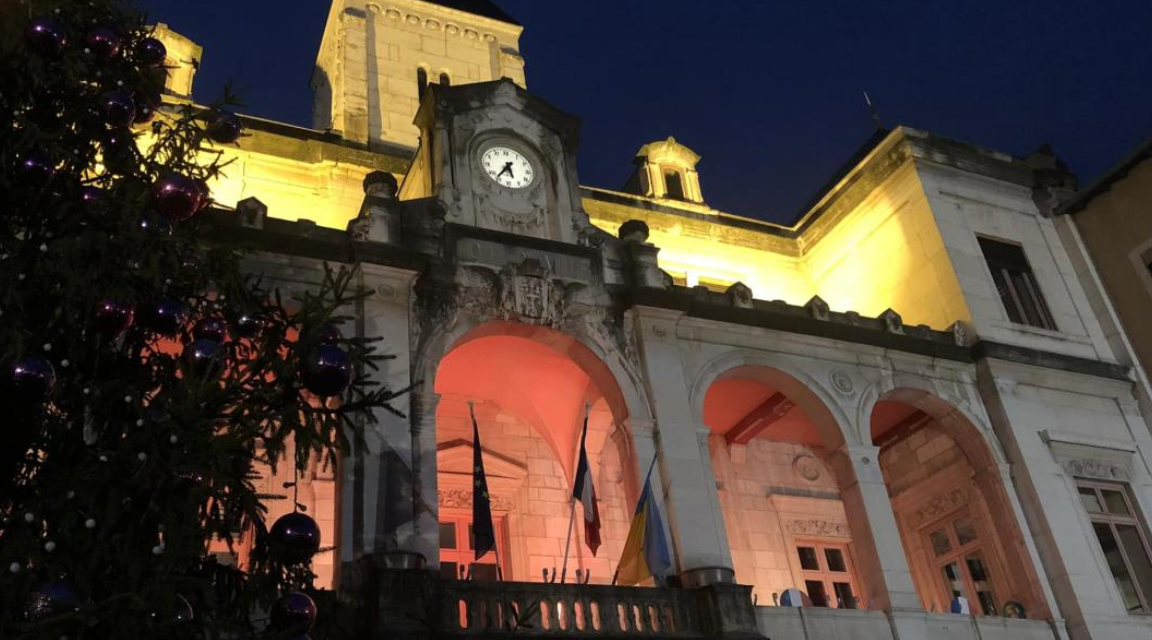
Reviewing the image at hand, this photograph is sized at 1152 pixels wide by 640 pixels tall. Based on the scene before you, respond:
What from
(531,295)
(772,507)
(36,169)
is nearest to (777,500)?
(772,507)

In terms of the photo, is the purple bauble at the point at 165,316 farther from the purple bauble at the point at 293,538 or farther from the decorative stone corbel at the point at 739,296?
the decorative stone corbel at the point at 739,296

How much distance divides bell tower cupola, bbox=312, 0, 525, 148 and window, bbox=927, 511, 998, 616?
1484cm

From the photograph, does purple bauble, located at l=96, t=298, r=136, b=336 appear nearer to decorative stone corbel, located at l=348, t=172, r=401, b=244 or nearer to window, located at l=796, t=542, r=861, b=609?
decorative stone corbel, located at l=348, t=172, r=401, b=244

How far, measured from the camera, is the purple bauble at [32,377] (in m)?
6.45

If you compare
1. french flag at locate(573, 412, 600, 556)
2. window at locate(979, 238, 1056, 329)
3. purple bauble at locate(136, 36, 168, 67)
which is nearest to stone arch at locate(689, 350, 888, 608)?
french flag at locate(573, 412, 600, 556)

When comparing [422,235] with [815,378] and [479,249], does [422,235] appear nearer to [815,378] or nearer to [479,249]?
[479,249]

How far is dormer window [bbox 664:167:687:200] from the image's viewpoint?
82.3 ft

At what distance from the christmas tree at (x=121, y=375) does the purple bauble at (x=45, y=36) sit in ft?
0.04

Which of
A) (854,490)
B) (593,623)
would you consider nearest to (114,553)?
(593,623)

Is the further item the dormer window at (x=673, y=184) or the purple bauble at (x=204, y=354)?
the dormer window at (x=673, y=184)

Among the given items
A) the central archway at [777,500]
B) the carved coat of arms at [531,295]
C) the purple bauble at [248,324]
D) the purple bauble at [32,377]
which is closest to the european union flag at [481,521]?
the carved coat of arms at [531,295]

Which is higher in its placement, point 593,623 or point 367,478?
point 367,478

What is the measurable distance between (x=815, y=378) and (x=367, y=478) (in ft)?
27.3

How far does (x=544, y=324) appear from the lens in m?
15.2
